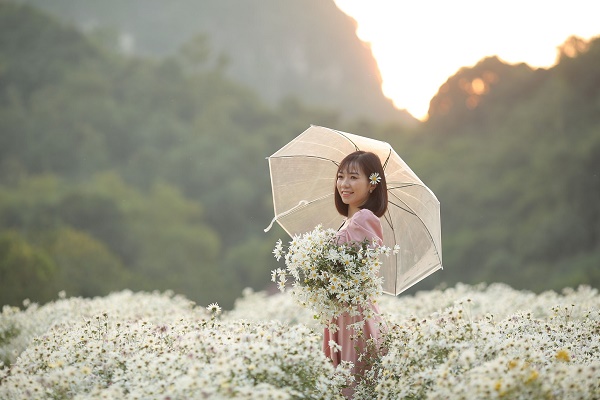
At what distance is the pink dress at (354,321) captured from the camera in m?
6.29

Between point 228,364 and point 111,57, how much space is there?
191 feet

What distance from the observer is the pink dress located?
20.6 ft

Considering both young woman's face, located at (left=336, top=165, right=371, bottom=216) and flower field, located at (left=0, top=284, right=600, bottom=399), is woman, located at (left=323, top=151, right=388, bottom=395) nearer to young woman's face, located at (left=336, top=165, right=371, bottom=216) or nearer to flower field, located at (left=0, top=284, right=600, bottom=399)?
young woman's face, located at (left=336, top=165, right=371, bottom=216)

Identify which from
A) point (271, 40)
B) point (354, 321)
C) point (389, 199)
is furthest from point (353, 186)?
point (271, 40)

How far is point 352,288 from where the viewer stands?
6.10m

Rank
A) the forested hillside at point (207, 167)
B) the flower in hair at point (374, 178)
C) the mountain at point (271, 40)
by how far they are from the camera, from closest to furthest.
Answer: the flower in hair at point (374, 178) → the forested hillside at point (207, 167) → the mountain at point (271, 40)

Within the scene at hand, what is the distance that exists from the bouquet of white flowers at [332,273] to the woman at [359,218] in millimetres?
142

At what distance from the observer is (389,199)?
721 centimetres

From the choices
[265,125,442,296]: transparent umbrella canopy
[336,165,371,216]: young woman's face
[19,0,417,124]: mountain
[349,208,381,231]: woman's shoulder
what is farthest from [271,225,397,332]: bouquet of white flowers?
[19,0,417,124]: mountain

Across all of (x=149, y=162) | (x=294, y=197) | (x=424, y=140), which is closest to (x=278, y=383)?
(x=294, y=197)

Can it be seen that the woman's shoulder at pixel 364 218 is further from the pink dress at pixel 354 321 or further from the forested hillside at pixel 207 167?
the forested hillside at pixel 207 167

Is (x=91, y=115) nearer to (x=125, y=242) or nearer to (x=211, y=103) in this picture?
(x=211, y=103)

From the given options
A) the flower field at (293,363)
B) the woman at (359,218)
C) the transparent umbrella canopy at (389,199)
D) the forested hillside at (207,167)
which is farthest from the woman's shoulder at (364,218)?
the forested hillside at (207,167)

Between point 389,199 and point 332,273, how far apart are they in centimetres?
138
